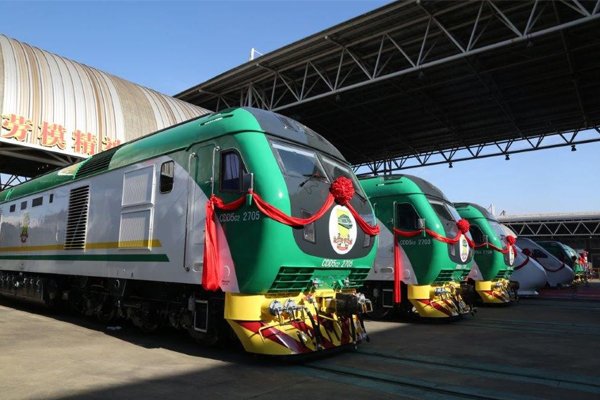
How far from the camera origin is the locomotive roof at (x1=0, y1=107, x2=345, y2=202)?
6094 mm

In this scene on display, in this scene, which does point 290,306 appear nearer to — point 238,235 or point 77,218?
point 238,235

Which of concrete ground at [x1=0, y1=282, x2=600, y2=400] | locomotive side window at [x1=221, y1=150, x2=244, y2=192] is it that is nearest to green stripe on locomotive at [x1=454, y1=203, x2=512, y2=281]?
concrete ground at [x1=0, y1=282, x2=600, y2=400]

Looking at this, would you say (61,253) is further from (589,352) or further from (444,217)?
(589,352)

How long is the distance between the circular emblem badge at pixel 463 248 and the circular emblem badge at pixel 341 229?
459 centimetres

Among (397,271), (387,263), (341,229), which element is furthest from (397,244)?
(341,229)

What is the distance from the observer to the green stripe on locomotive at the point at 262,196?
543 centimetres

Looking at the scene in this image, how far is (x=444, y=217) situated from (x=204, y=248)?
6165 mm

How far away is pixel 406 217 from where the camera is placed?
9.78 metres

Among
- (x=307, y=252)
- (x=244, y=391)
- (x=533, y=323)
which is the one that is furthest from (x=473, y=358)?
(x=533, y=323)

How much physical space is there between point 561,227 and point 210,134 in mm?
42128

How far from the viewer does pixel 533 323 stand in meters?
10.0

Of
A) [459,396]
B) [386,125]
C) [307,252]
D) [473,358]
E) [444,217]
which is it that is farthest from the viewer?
[386,125]

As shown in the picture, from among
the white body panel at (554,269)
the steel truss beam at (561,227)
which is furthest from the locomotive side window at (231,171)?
the steel truss beam at (561,227)

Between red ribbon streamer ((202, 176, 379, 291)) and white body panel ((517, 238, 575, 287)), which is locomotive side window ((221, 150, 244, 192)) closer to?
red ribbon streamer ((202, 176, 379, 291))
